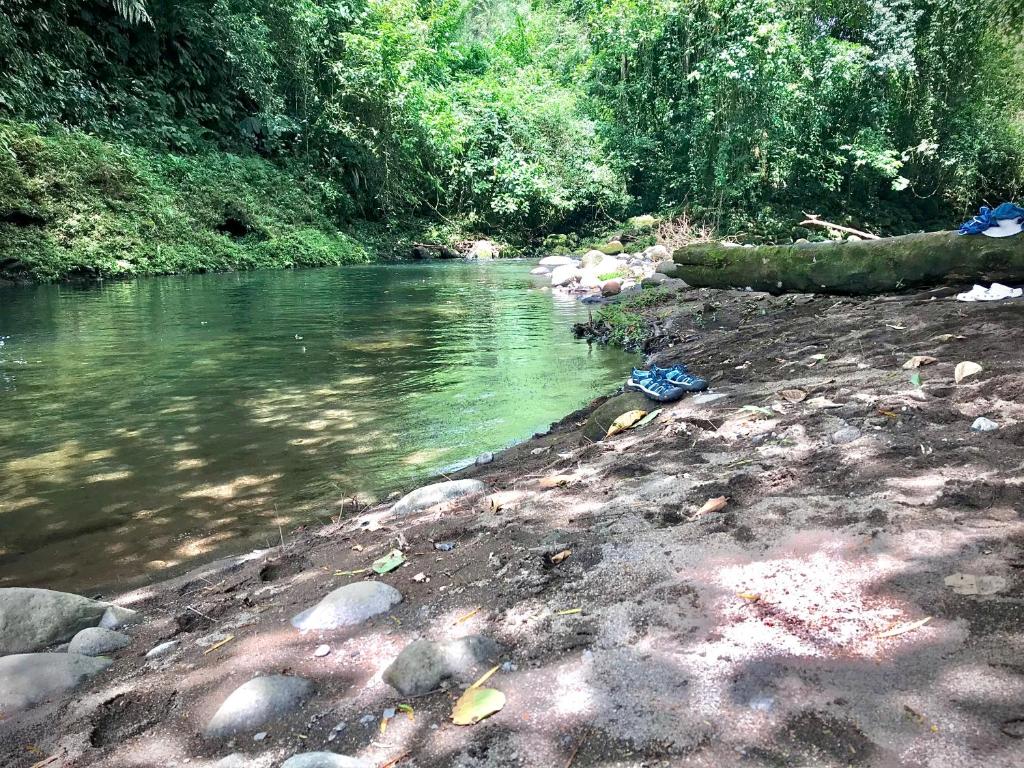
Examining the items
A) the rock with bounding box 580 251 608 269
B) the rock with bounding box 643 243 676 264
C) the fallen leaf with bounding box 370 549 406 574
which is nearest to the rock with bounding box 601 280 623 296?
the rock with bounding box 580 251 608 269

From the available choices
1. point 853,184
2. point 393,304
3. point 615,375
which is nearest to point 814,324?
point 615,375

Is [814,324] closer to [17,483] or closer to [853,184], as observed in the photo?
[17,483]

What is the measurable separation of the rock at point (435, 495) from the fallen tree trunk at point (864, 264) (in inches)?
183

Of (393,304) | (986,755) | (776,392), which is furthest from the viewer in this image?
(393,304)

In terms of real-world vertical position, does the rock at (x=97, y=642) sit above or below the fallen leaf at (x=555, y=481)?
below

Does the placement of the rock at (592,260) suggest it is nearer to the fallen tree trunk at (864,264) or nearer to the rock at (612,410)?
the fallen tree trunk at (864,264)

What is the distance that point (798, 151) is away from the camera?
19422mm

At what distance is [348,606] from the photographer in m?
2.01

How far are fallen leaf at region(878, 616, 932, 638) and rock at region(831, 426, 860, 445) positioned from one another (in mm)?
1292

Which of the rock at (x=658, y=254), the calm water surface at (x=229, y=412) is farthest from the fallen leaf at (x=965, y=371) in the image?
the rock at (x=658, y=254)

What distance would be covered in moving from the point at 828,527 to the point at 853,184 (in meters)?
23.1

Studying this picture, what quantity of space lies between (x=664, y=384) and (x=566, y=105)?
2139cm

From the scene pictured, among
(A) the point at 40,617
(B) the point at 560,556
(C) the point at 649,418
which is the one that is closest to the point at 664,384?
(C) the point at 649,418

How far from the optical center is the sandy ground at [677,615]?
4.29 feet
